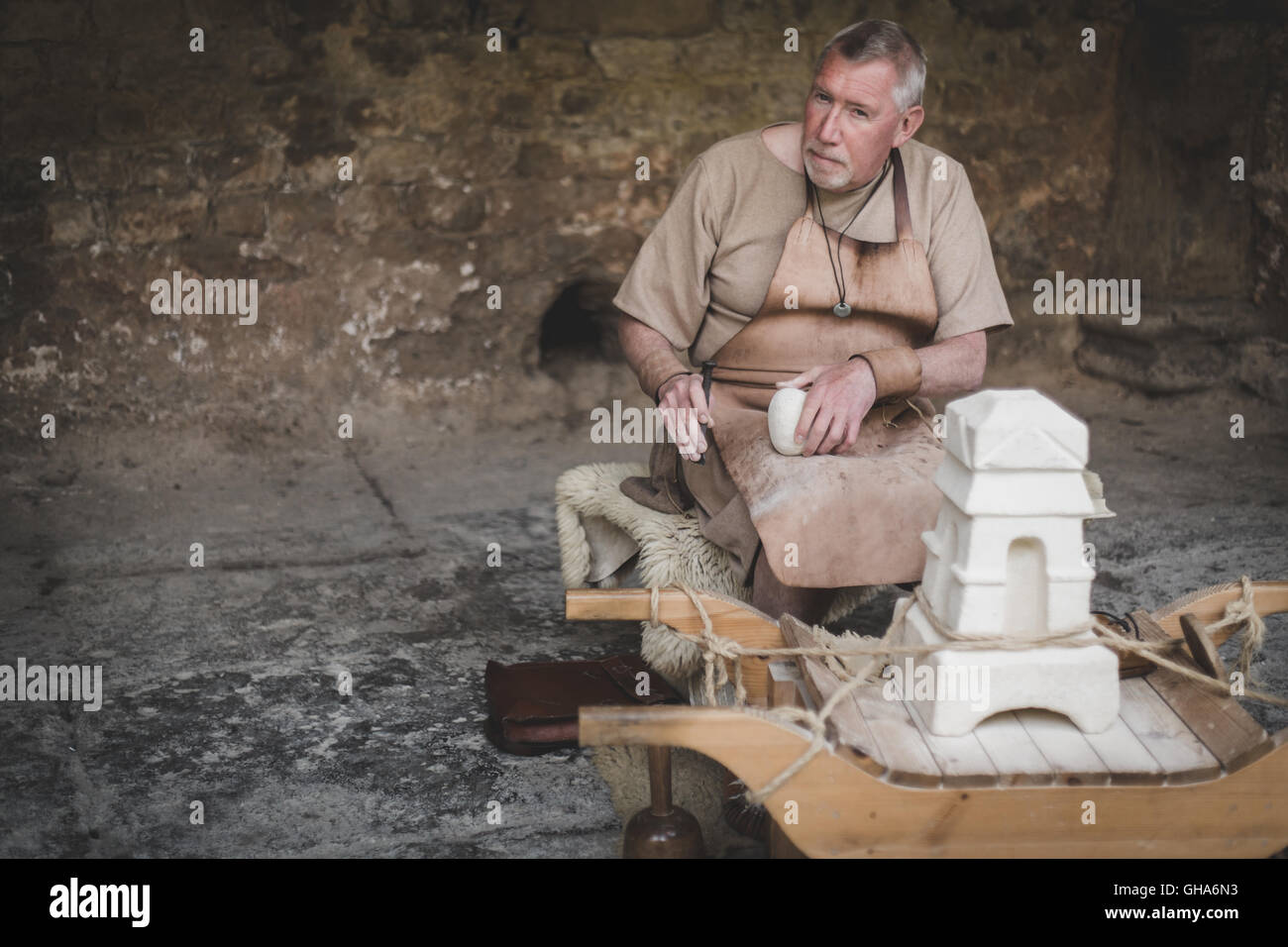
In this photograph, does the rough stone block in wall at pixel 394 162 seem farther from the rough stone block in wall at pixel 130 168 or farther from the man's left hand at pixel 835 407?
the man's left hand at pixel 835 407

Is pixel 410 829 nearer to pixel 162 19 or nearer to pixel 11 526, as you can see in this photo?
pixel 11 526

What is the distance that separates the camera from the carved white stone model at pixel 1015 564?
172 cm

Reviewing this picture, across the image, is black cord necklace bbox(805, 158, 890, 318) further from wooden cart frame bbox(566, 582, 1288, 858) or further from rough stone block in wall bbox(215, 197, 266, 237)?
rough stone block in wall bbox(215, 197, 266, 237)

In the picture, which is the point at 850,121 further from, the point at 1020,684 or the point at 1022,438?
the point at 1020,684

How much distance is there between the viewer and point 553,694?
2.56m

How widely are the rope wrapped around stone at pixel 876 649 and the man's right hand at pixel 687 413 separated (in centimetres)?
29

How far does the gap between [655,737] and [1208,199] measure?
11.9 feet

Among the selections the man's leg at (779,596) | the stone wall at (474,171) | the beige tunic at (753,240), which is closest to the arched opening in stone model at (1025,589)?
the man's leg at (779,596)

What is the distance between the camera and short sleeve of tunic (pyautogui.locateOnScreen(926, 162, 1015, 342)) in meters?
2.56

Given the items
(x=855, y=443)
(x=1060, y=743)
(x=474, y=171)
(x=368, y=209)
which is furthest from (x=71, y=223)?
(x=1060, y=743)

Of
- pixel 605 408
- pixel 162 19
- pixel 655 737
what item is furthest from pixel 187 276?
pixel 655 737

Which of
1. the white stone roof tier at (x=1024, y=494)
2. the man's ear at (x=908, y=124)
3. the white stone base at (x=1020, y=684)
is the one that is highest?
the man's ear at (x=908, y=124)

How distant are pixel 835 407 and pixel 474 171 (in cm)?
236

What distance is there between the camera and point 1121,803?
1.73 m
